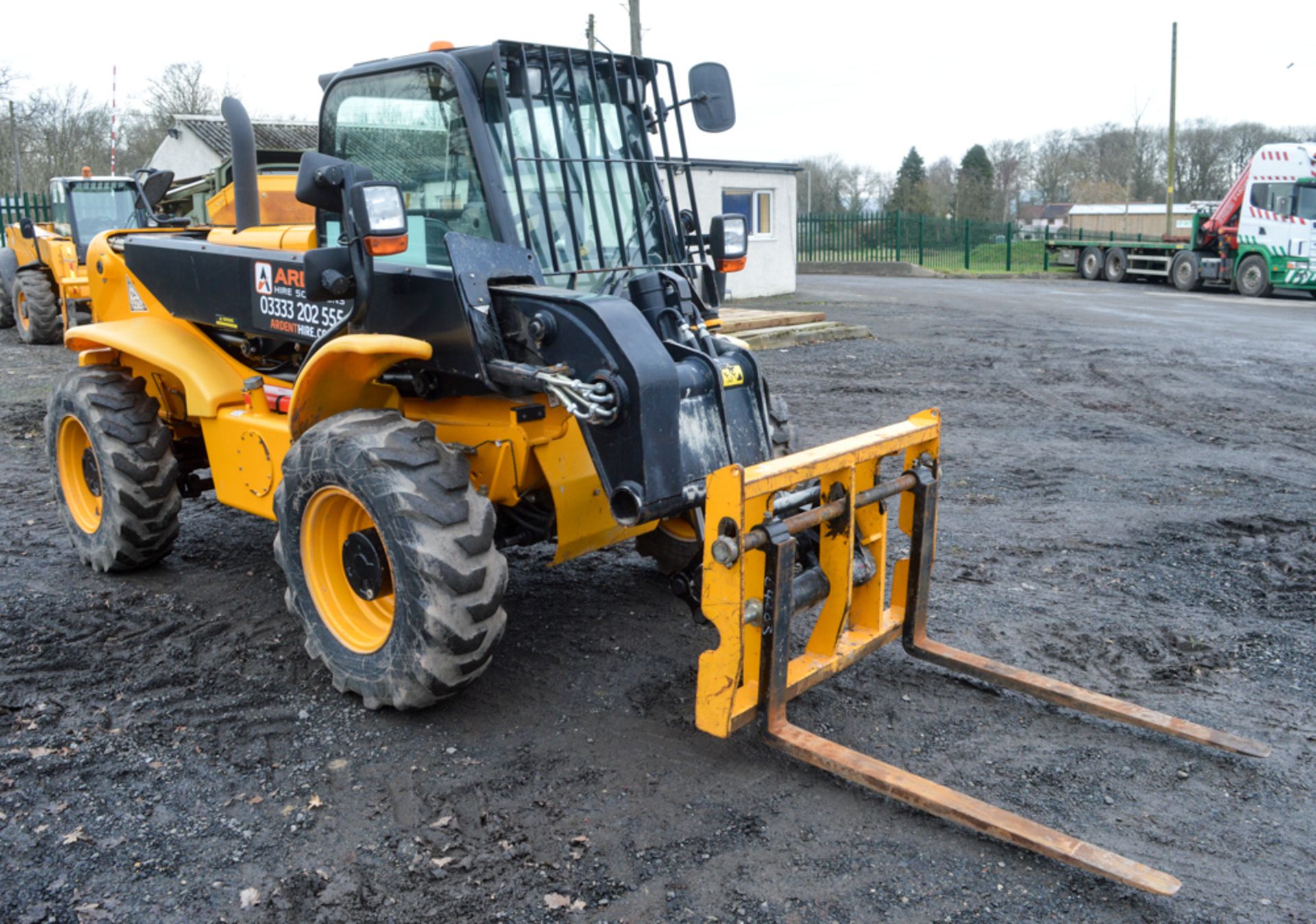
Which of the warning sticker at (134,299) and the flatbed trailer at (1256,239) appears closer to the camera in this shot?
the warning sticker at (134,299)

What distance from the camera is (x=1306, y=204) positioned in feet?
74.3

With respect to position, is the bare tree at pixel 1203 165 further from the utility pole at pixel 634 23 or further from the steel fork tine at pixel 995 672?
the steel fork tine at pixel 995 672

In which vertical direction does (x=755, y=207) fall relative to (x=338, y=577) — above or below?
above

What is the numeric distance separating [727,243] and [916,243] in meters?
30.1

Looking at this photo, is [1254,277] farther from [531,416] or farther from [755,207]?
[531,416]

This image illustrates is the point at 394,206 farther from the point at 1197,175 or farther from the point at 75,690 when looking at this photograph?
the point at 1197,175

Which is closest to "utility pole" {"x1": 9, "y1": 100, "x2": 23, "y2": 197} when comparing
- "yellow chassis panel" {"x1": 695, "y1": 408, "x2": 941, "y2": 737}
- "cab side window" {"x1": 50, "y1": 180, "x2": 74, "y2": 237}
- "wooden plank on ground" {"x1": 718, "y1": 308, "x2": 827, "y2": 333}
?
"cab side window" {"x1": 50, "y1": 180, "x2": 74, "y2": 237}

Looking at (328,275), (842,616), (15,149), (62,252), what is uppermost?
(15,149)

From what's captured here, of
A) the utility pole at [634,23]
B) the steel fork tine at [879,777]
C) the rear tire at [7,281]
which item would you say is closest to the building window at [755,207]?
the utility pole at [634,23]

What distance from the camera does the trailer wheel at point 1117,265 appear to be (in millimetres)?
27859

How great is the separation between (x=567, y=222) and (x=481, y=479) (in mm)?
1072

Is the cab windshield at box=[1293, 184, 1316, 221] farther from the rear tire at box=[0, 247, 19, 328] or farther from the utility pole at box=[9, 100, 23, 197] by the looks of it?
the utility pole at box=[9, 100, 23, 197]

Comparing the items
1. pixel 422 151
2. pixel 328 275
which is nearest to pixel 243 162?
pixel 422 151

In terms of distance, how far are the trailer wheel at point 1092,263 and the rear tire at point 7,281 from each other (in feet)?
81.4
